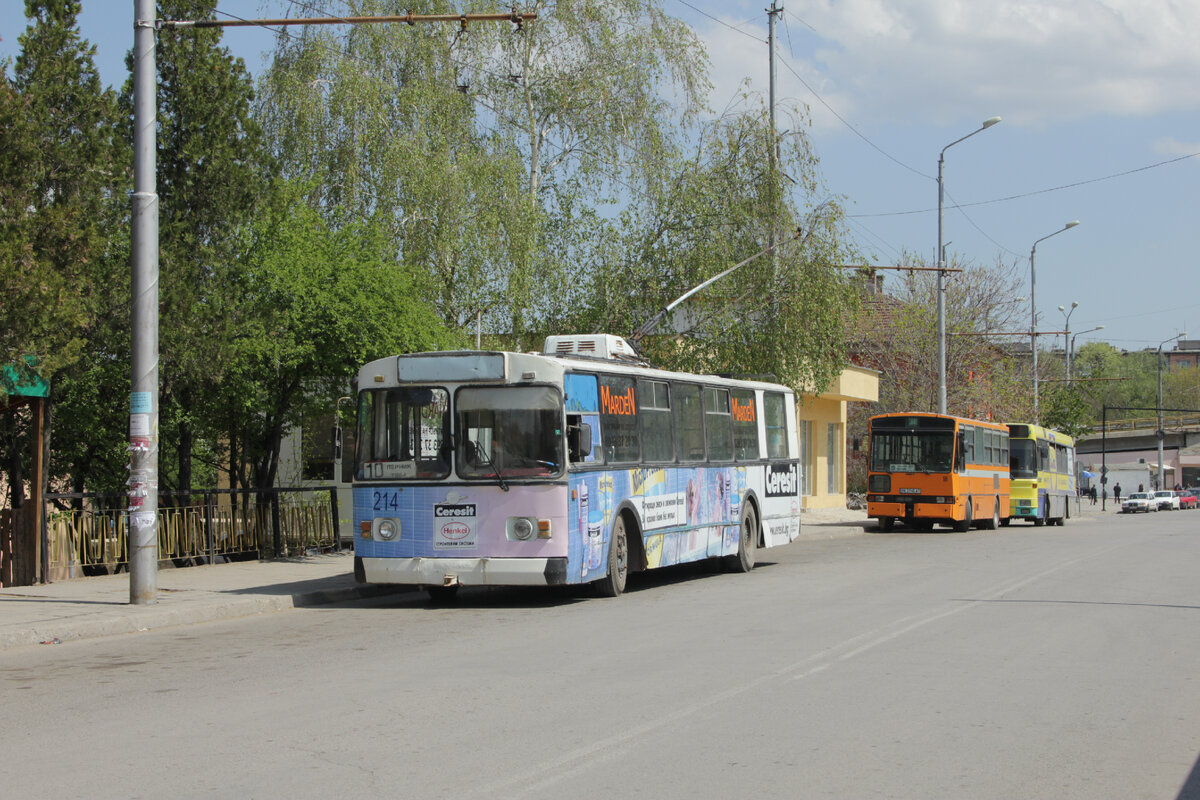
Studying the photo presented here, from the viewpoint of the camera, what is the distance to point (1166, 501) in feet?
254

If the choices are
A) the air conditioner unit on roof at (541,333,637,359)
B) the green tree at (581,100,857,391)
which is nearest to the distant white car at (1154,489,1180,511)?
the green tree at (581,100,857,391)

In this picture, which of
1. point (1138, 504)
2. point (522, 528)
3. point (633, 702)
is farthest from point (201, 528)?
point (1138, 504)

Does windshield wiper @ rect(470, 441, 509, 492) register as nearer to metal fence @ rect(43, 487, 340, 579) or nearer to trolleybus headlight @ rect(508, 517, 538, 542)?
trolleybus headlight @ rect(508, 517, 538, 542)

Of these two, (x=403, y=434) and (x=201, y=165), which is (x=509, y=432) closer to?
(x=403, y=434)

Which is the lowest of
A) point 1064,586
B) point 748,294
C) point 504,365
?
point 1064,586

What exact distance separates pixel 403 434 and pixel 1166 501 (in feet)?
236

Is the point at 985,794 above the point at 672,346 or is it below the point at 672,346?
below

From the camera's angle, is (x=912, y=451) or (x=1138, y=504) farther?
(x=1138, y=504)

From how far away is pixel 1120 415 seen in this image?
139 m

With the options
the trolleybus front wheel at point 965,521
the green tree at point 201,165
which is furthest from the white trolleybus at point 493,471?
the trolleybus front wheel at point 965,521

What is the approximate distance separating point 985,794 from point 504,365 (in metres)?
9.49

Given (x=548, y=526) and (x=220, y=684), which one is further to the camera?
(x=548, y=526)

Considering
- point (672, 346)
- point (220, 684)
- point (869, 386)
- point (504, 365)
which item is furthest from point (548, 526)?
point (869, 386)

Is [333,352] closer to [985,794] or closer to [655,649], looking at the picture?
[655,649]
